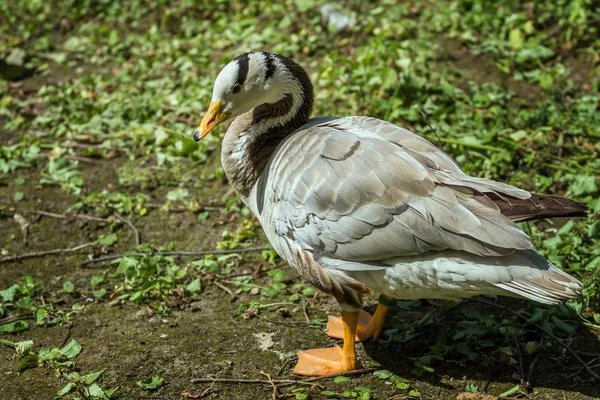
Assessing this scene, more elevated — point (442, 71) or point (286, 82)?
point (286, 82)

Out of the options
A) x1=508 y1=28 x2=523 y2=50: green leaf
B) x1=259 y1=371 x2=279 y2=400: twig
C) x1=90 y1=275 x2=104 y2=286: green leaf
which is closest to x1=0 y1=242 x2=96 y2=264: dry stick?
x1=90 y1=275 x2=104 y2=286: green leaf

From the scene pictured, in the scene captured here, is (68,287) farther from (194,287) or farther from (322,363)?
(322,363)

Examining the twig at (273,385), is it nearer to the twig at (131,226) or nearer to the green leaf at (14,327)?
the green leaf at (14,327)

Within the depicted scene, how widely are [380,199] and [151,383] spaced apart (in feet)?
5.72

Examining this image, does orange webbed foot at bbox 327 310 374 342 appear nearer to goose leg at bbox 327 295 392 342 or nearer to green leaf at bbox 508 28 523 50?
goose leg at bbox 327 295 392 342

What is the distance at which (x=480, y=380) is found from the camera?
13.4ft

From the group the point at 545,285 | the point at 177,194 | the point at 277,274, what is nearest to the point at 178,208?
the point at 177,194

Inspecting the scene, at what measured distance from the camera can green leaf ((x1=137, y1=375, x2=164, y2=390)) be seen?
4.08 m

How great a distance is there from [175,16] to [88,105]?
7.29ft

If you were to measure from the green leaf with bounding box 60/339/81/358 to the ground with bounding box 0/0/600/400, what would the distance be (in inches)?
0.6

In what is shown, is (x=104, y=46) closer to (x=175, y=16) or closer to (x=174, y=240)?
(x=175, y=16)

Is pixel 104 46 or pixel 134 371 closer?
pixel 134 371

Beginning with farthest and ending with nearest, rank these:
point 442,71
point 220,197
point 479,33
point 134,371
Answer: point 479,33, point 442,71, point 220,197, point 134,371

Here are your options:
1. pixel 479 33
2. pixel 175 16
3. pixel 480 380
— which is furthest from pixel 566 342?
pixel 175 16
